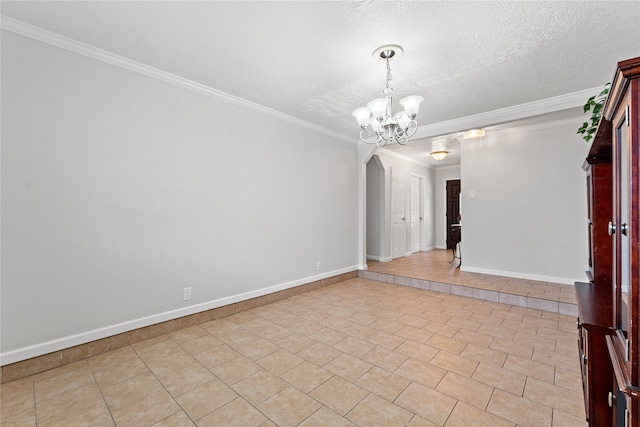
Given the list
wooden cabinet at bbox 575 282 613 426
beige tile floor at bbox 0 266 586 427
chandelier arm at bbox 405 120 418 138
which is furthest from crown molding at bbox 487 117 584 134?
wooden cabinet at bbox 575 282 613 426

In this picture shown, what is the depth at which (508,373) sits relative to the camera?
7.02 ft

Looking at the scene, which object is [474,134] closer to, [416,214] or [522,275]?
[522,275]

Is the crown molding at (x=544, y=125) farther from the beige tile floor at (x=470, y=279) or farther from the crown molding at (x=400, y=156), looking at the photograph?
the beige tile floor at (x=470, y=279)

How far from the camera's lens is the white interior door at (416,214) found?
24.1 feet

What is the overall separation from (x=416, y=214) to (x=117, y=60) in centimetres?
680

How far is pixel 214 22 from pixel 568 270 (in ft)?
17.8

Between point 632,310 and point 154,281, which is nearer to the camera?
point 632,310

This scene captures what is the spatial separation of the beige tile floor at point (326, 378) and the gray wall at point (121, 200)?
413 millimetres

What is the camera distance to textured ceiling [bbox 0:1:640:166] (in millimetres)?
1925

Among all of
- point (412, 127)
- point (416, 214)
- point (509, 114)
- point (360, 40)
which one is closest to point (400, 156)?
point (416, 214)

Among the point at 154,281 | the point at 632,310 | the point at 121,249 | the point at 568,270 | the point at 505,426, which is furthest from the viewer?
the point at 568,270

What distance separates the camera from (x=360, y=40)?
7.32 feet

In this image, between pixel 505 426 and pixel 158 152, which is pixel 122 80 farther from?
pixel 505 426

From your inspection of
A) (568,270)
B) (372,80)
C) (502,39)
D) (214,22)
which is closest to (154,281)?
(214,22)
